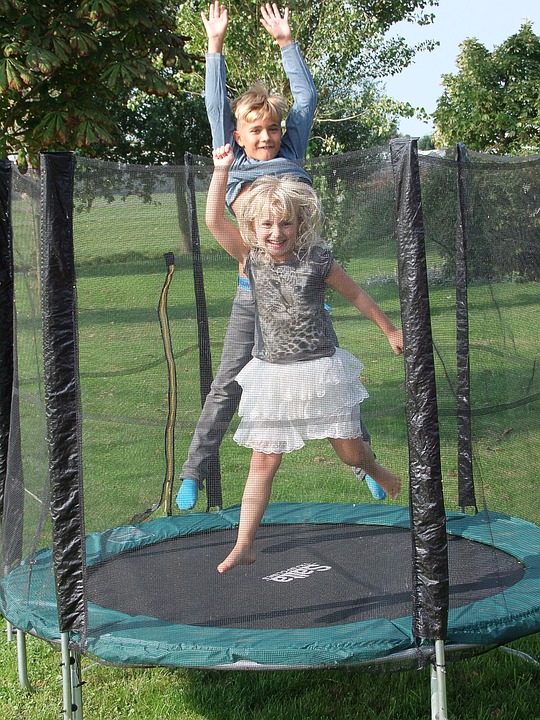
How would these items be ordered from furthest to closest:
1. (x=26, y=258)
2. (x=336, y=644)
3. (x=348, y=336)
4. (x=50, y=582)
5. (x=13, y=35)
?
(x=13, y=35)
(x=26, y=258)
(x=50, y=582)
(x=348, y=336)
(x=336, y=644)

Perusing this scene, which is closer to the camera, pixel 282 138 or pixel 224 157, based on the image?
pixel 224 157

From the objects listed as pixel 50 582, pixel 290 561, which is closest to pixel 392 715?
Answer: pixel 290 561

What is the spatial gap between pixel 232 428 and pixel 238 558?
389mm

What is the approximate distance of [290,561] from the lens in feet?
9.78

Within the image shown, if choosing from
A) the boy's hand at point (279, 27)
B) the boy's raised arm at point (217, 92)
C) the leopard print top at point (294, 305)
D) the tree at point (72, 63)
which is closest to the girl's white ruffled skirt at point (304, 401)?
the leopard print top at point (294, 305)

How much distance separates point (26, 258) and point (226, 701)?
1.57 metres

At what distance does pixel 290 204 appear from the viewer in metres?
2.28

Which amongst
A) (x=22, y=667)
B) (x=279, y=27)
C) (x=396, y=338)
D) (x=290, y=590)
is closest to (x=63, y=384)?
(x=396, y=338)

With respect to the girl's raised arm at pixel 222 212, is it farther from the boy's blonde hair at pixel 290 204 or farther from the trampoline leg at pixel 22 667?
the trampoline leg at pixel 22 667

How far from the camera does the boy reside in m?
2.46

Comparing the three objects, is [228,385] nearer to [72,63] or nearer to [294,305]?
[294,305]

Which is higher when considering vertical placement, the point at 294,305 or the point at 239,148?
the point at 239,148

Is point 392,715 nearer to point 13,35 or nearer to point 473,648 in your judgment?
point 473,648

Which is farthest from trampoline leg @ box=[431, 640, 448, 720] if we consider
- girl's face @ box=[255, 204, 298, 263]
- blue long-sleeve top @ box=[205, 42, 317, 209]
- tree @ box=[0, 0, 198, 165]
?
tree @ box=[0, 0, 198, 165]
